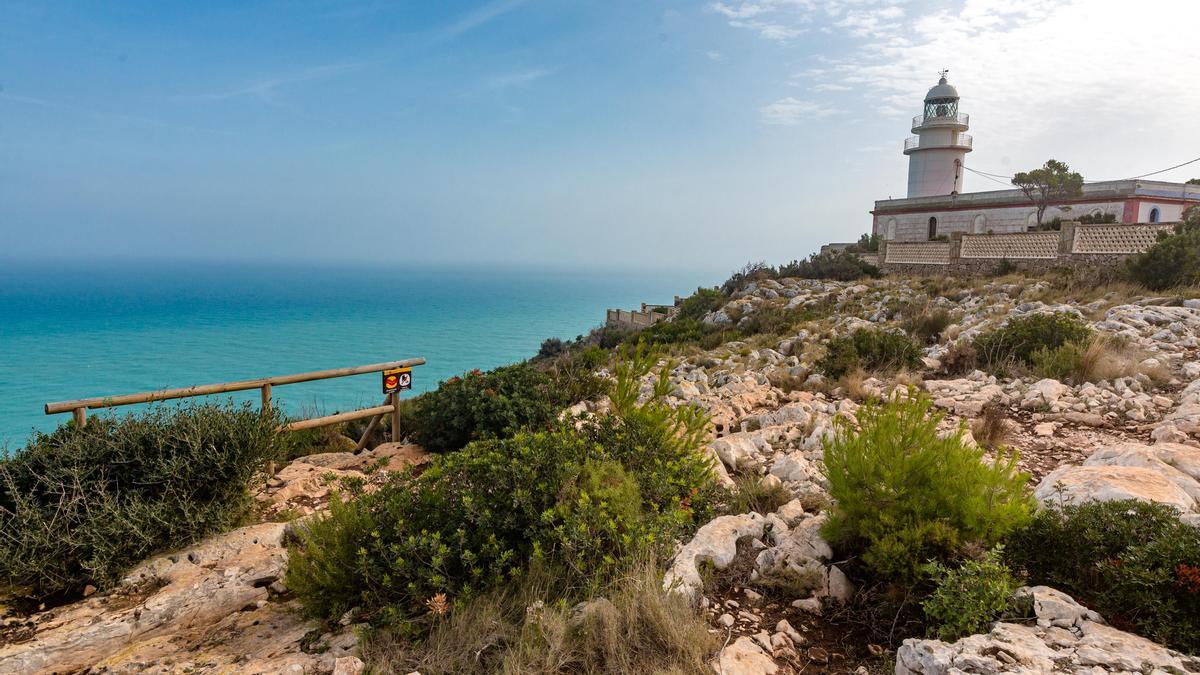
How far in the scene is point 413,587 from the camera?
3234mm

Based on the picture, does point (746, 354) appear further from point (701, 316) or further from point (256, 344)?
point (256, 344)

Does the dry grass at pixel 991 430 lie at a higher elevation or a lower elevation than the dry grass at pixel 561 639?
higher

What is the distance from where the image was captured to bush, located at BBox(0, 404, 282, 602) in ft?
13.6

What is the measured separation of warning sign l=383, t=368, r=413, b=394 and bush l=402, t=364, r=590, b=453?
384mm

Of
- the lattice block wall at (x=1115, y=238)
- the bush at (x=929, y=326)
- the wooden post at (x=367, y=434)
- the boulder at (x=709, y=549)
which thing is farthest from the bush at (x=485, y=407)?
the lattice block wall at (x=1115, y=238)

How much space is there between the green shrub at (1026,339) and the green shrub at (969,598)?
23.6ft

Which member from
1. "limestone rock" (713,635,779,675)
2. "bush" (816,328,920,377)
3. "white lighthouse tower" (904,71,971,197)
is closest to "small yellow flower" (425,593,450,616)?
"limestone rock" (713,635,779,675)

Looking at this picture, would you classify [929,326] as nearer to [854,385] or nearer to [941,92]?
[854,385]

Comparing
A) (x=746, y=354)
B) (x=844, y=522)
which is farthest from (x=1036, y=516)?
(x=746, y=354)

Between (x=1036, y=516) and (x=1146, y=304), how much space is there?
40.1 ft

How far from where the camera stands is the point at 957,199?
3512cm

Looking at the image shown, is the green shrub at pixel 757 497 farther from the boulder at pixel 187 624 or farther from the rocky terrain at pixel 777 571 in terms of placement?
the boulder at pixel 187 624

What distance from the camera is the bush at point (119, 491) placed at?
163 inches

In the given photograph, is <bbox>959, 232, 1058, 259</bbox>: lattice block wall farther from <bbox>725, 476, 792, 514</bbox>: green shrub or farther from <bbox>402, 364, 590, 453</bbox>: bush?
<bbox>725, 476, 792, 514</bbox>: green shrub
